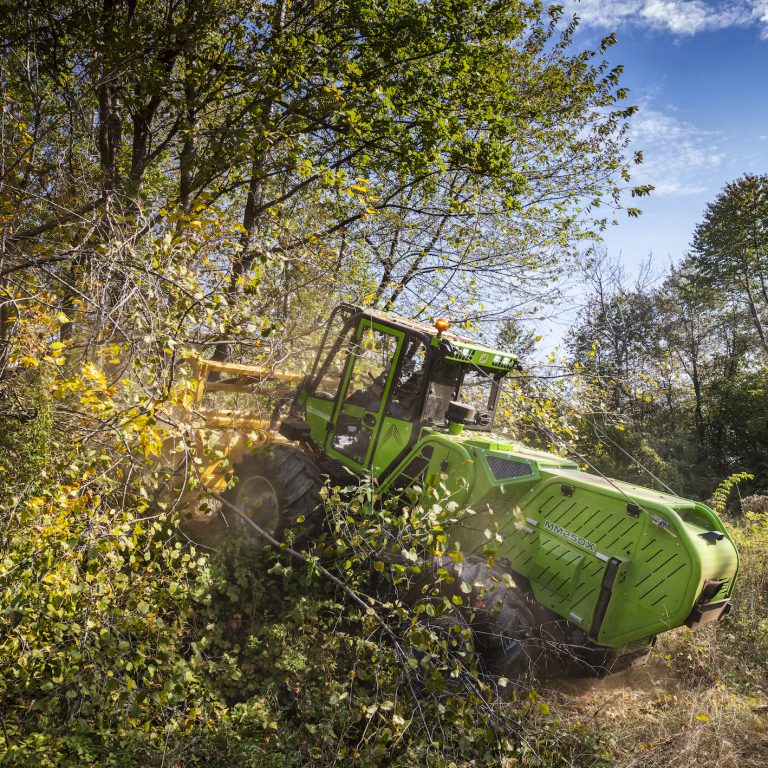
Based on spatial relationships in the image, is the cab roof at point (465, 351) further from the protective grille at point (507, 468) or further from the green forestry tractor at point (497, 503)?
the protective grille at point (507, 468)

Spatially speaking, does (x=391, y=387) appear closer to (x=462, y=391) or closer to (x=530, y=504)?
(x=462, y=391)

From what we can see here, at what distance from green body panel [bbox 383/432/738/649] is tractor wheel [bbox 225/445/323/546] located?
36.8 inches

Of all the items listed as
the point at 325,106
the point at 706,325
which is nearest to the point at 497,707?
the point at 325,106

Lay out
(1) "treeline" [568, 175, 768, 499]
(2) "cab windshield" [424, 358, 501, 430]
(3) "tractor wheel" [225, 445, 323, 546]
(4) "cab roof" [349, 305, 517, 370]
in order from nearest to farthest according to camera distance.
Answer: (4) "cab roof" [349, 305, 517, 370], (2) "cab windshield" [424, 358, 501, 430], (3) "tractor wheel" [225, 445, 323, 546], (1) "treeline" [568, 175, 768, 499]

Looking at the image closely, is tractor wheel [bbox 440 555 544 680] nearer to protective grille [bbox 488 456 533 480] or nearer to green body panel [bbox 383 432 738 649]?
green body panel [bbox 383 432 738 649]

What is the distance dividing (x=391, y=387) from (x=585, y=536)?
1985 millimetres

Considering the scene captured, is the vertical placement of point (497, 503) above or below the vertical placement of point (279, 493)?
above

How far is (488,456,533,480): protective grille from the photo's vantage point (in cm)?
420

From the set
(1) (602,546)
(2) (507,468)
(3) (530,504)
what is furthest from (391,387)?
(1) (602,546)

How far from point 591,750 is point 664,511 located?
151 centimetres

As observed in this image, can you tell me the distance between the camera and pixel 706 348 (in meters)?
24.7

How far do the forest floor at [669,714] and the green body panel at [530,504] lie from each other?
0.49 metres

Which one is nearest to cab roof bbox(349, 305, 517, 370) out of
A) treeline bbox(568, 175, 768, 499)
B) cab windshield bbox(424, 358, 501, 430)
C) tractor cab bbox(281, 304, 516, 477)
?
tractor cab bbox(281, 304, 516, 477)

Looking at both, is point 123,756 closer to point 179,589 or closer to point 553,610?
point 179,589
